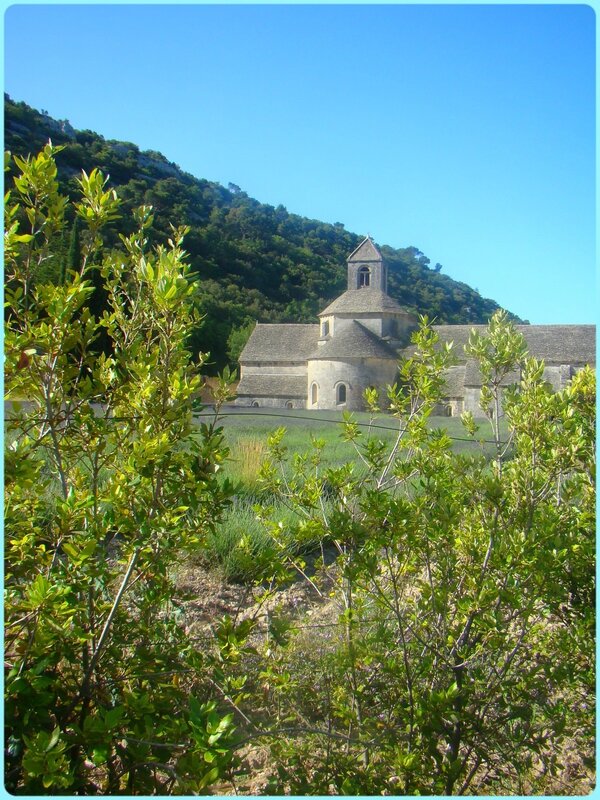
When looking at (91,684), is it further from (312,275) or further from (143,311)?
(312,275)

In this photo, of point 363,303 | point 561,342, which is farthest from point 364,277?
point 561,342

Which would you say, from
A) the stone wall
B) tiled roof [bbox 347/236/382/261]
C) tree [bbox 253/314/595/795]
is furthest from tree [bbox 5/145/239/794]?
tiled roof [bbox 347/236/382/261]

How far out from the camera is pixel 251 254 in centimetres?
5569

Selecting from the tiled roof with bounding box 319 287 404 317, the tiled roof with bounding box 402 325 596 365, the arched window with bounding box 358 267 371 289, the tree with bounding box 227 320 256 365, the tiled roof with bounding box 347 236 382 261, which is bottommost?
the tiled roof with bounding box 402 325 596 365

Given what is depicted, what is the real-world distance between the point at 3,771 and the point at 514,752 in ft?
5.03

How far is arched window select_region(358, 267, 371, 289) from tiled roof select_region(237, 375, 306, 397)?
8664 millimetres

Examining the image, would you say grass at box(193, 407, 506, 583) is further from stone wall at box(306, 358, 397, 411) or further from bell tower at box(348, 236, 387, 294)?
bell tower at box(348, 236, 387, 294)

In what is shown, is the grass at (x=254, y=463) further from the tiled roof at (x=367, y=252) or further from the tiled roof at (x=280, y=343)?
the tiled roof at (x=367, y=252)

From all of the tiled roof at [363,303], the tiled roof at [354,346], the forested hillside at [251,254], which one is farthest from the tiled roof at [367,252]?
the tiled roof at [354,346]

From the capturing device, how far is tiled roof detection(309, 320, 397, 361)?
30.5 meters

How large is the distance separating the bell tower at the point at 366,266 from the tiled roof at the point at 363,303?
215 cm

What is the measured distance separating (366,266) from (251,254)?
19336mm

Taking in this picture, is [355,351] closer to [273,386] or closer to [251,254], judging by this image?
[273,386]

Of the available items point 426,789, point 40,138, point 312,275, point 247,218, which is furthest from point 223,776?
point 40,138
